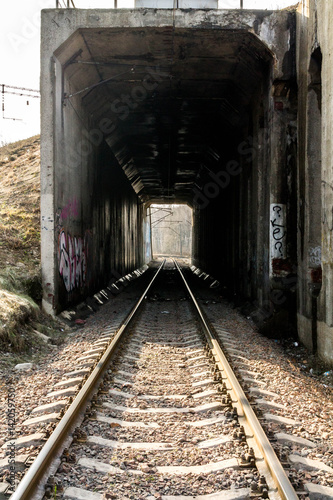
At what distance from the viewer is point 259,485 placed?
2.87 m

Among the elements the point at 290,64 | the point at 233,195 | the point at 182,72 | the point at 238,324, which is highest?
the point at 182,72

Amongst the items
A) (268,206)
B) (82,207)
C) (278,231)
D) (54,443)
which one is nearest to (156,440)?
(54,443)

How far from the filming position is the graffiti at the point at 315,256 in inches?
292

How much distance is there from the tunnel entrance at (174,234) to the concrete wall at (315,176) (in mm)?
57804

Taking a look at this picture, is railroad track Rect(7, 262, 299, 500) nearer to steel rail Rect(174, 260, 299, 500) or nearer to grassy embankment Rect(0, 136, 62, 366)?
steel rail Rect(174, 260, 299, 500)

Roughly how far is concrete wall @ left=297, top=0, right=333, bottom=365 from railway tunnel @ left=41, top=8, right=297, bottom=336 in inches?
27.0

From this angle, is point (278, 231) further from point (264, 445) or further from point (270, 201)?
point (264, 445)

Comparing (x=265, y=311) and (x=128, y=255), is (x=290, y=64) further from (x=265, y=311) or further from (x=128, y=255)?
(x=128, y=255)

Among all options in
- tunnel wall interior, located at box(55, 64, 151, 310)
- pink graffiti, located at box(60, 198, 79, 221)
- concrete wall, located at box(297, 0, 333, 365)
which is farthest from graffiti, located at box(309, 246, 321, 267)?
pink graffiti, located at box(60, 198, 79, 221)

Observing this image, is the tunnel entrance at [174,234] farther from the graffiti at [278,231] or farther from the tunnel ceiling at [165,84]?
the graffiti at [278,231]

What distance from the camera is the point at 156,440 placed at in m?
3.70

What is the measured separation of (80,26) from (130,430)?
26.1ft

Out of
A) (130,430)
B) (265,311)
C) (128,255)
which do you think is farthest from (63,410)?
(128,255)

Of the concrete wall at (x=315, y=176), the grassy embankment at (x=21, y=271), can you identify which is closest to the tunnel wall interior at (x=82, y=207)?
the grassy embankment at (x=21, y=271)
